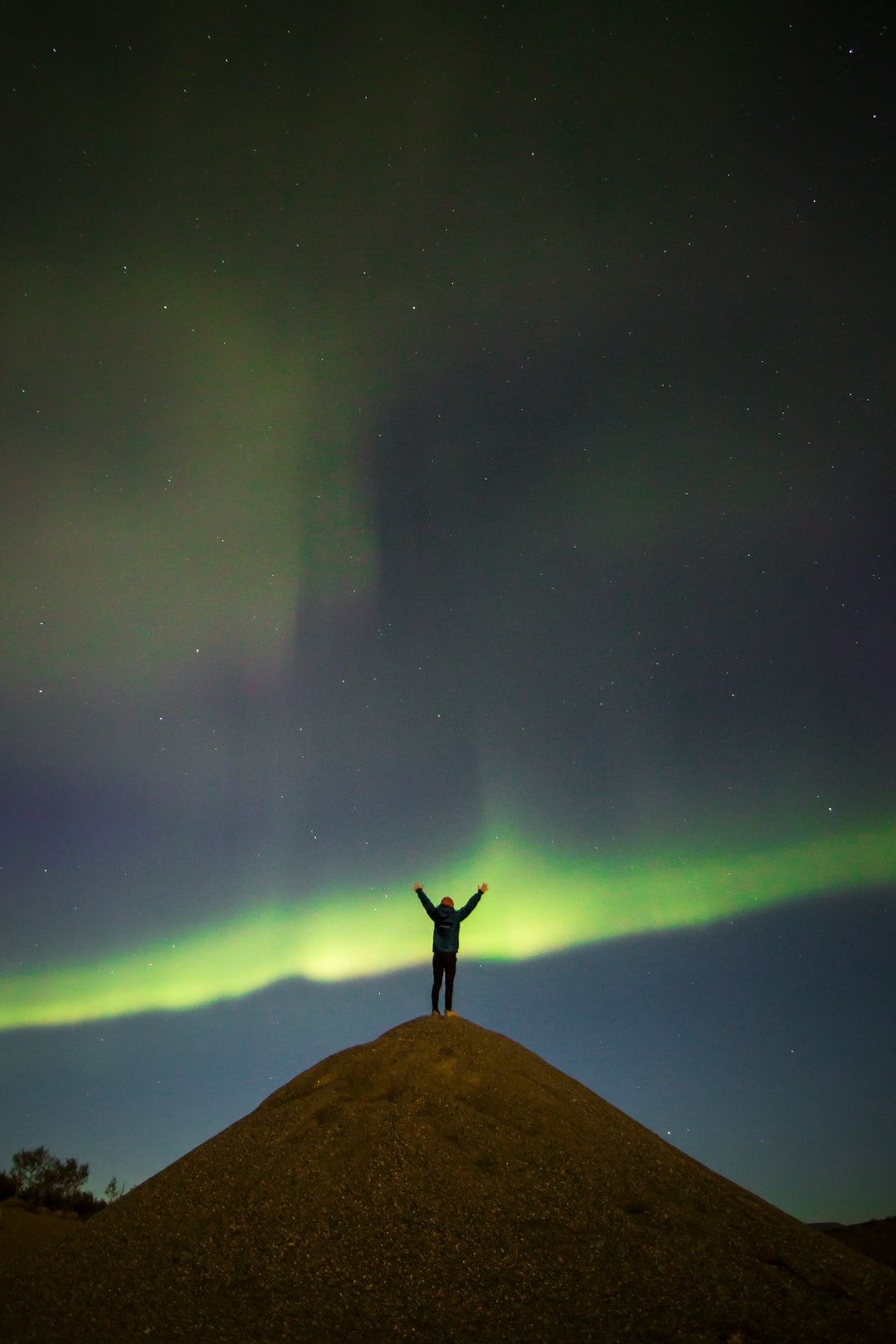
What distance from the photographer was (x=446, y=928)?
17672 mm

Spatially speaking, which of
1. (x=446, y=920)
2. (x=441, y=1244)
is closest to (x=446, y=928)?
(x=446, y=920)

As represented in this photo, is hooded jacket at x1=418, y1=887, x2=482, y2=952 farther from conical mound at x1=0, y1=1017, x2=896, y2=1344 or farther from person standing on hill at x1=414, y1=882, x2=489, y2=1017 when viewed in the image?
conical mound at x1=0, y1=1017, x2=896, y2=1344

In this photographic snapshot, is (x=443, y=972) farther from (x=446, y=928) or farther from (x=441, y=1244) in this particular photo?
(x=441, y=1244)

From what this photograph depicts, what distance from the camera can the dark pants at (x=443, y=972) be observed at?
1786 cm

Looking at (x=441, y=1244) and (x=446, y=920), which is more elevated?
(x=446, y=920)

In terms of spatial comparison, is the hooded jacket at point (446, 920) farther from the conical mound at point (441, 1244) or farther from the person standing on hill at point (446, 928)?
the conical mound at point (441, 1244)

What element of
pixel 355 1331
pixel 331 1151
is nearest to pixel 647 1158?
pixel 331 1151

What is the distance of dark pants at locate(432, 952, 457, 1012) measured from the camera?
1786 cm

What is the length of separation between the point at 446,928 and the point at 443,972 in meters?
1.28

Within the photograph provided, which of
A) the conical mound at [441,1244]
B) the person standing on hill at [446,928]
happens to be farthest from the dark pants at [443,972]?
the conical mound at [441,1244]

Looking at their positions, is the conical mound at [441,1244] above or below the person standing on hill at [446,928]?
below

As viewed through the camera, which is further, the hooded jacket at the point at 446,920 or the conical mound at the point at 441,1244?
the hooded jacket at the point at 446,920

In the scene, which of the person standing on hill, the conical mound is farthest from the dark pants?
→ the conical mound

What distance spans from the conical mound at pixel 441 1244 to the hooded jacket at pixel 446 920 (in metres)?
A: 2.55
